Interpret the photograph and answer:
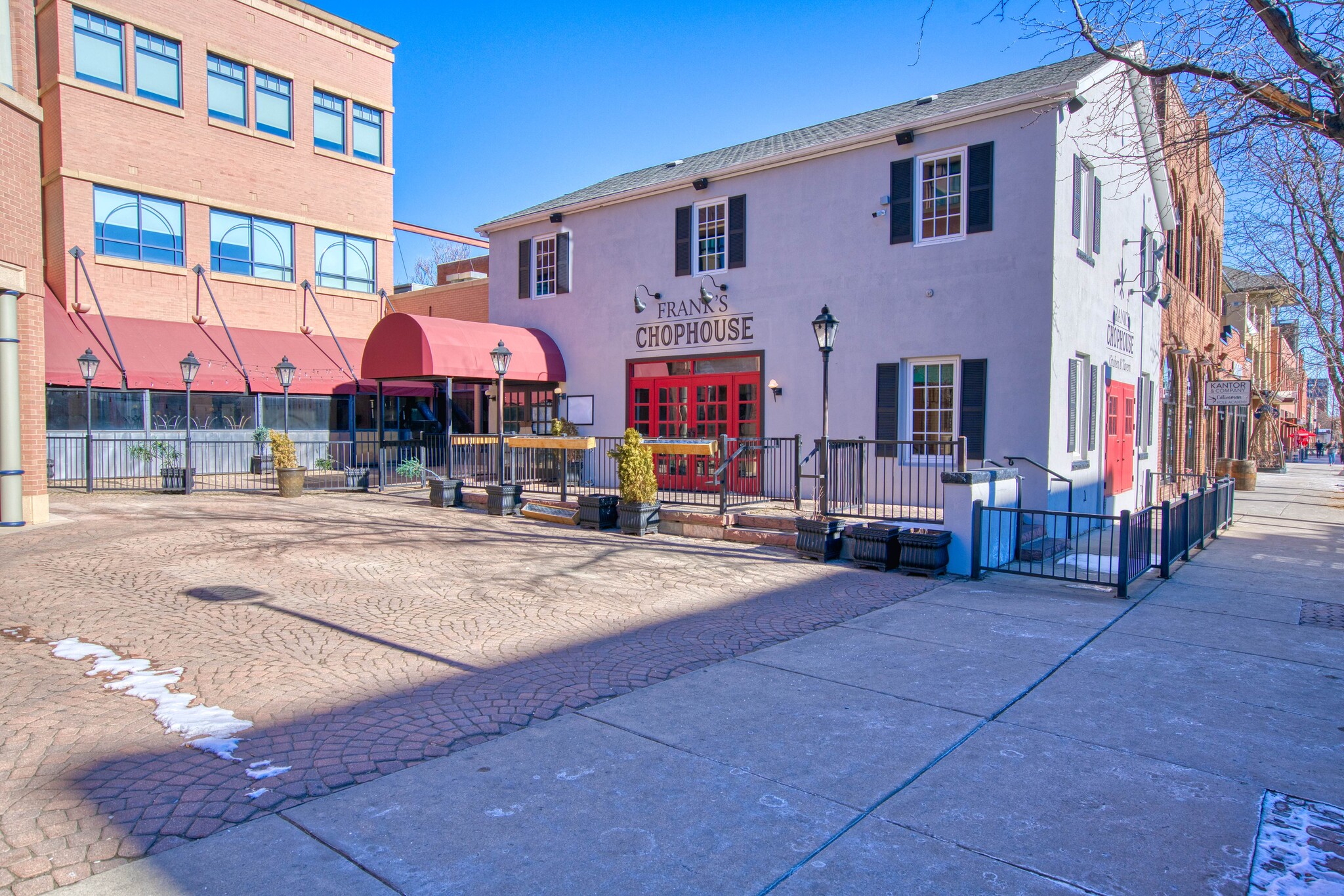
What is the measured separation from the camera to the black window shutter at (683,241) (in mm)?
17000

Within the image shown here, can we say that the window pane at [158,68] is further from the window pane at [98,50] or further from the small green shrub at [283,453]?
the small green shrub at [283,453]

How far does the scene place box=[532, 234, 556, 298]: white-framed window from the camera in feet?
65.1

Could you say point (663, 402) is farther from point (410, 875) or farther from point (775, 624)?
point (410, 875)

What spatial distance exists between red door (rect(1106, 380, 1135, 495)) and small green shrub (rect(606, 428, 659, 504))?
31.0ft

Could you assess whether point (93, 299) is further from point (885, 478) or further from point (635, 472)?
point (885, 478)

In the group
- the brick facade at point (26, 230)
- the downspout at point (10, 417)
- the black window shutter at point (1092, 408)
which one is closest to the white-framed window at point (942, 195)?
the black window shutter at point (1092, 408)

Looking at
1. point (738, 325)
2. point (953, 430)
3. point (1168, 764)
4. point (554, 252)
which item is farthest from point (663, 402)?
point (1168, 764)

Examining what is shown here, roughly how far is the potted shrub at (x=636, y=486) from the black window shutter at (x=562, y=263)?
7624 millimetres

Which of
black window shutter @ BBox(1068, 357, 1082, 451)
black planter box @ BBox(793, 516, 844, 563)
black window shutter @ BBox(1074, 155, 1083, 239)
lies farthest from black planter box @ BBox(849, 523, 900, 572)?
black window shutter @ BBox(1074, 155, 1083, 239)

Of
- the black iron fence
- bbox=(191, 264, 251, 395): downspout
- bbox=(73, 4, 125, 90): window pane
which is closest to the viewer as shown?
the black iron fence

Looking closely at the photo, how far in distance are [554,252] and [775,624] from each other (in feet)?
47.5

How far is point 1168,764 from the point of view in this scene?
433cm

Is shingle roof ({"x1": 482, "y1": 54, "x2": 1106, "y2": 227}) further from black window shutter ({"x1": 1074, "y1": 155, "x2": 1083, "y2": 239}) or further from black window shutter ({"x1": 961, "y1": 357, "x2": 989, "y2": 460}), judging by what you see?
black window shutter ({"x1": 961, "y1": 357, "x2": 989, "y2": 460})

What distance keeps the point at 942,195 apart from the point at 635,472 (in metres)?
7.01
